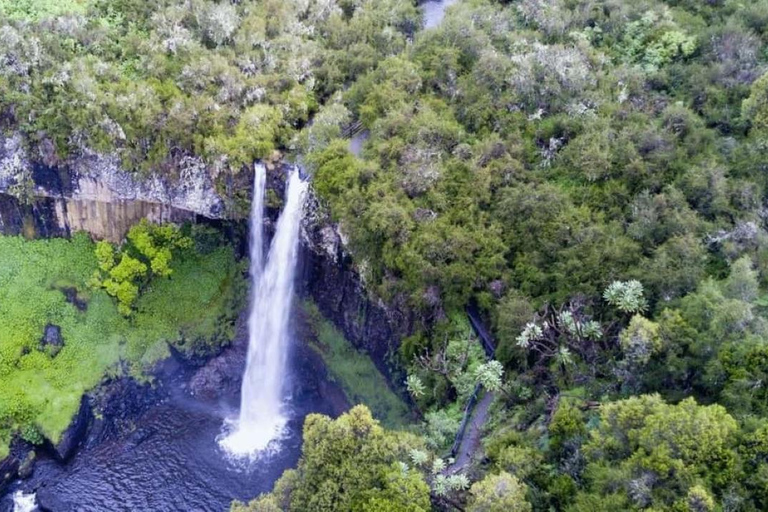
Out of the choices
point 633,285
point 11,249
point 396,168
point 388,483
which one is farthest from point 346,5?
point 388,483

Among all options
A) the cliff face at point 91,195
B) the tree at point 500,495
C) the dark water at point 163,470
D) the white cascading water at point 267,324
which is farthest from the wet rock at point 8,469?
the tree at point 500,495

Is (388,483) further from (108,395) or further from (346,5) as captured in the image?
(346,5)

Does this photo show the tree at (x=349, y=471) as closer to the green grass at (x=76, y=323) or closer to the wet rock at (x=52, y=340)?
the green grass at (x=76, y=323)

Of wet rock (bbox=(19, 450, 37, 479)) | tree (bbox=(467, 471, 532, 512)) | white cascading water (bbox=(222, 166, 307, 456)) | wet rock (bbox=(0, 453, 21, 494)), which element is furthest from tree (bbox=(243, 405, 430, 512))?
wet rock (bbox=(0, 453, 21, 494))

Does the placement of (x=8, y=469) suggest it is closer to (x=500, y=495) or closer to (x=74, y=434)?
(x=74, y=434)

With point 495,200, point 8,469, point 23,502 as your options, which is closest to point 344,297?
point 495,200

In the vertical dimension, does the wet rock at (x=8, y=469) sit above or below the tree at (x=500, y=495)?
below
